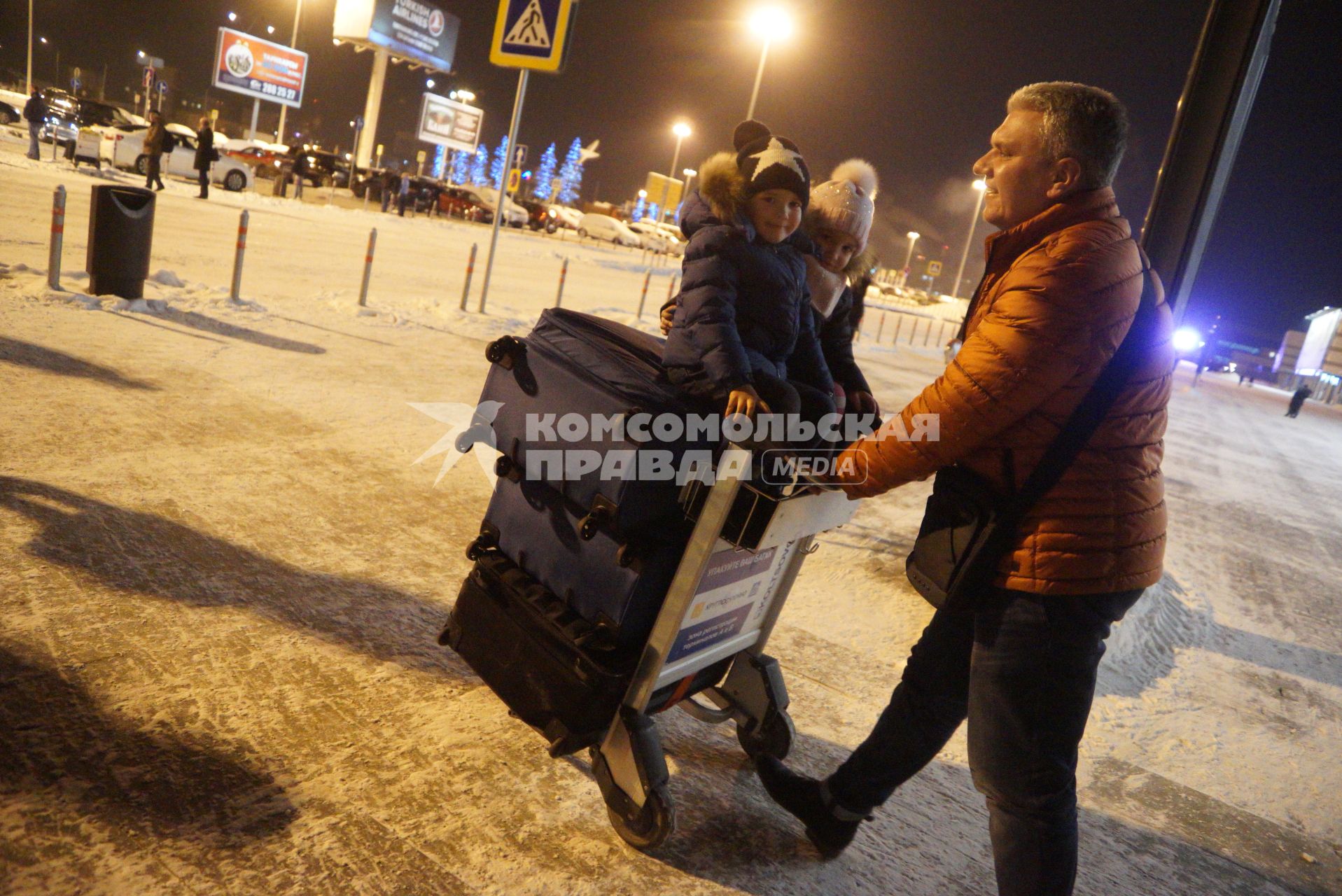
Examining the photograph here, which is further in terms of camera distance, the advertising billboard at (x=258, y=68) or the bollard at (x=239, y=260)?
the advertising billboard at (x=258, y=68)

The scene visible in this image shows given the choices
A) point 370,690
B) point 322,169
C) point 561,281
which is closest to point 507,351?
point 370,690

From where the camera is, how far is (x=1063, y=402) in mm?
1909

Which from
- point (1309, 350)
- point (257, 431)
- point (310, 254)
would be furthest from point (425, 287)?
point (1309, 350)

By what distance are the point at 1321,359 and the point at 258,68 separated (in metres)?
63.1

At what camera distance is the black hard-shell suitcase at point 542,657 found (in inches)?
93.7

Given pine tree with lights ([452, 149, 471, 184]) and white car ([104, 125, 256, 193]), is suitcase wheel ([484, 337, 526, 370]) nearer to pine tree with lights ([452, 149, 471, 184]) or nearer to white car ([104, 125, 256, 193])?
white car ([104, 125, 256, 193])

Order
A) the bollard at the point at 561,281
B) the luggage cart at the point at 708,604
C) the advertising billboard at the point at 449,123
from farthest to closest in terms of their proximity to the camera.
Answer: the advertising billboard at the point at 449,123 < the bollard at the point at 561,281 < the luggage cart at the point at 708,604

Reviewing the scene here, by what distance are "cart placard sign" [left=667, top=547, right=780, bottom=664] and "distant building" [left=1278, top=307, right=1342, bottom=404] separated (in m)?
52.7

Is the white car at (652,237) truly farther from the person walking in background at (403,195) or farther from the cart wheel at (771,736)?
the cart wheel at (771,736)

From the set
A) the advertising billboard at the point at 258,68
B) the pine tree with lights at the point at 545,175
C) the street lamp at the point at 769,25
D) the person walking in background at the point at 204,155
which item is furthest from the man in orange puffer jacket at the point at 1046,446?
the pine tree with lights at the point at 545,175

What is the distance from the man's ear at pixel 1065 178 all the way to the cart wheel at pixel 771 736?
1868 millimetres

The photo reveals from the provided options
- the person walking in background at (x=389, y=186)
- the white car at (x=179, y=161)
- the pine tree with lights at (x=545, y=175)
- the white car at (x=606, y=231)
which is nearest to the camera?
the white car at (x=179, y=161)

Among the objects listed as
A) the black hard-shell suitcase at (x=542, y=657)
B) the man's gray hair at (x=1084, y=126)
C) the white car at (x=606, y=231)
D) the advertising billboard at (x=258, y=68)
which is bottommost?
the black hard-shell suitcase at (x=542, y=657)

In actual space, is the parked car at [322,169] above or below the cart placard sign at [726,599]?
above
